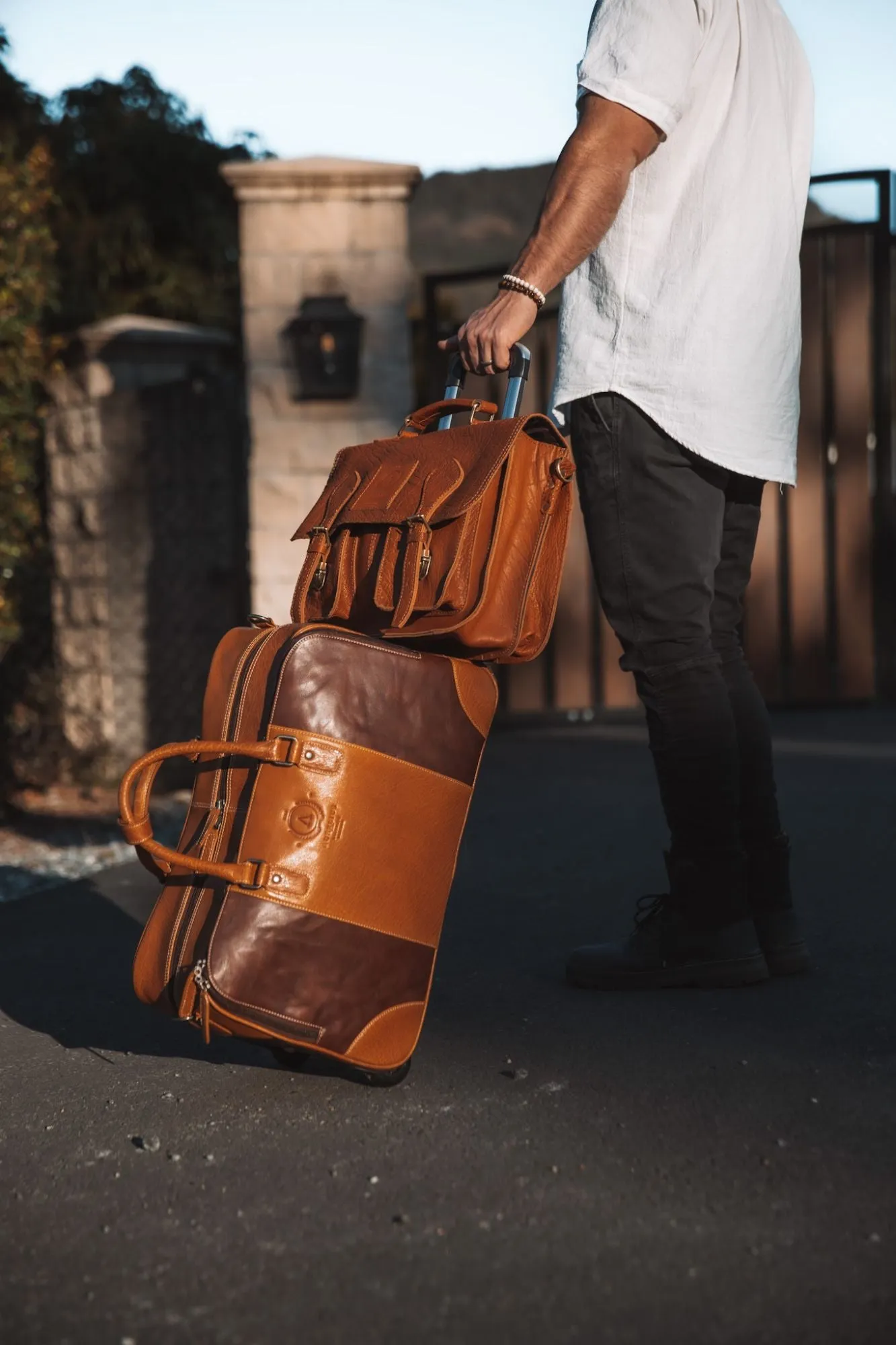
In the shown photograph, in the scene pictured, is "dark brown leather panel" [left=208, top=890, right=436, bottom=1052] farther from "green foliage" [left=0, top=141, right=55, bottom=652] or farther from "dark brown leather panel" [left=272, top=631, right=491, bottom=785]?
"green foliage" [left=0, top=141, right=55, bottom=652]

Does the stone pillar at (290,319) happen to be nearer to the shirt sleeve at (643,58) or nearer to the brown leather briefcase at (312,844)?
the shirt sleeve at (643,58)

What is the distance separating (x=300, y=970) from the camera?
201 centimetres

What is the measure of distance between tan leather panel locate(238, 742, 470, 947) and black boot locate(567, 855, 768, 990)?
0.53 meters

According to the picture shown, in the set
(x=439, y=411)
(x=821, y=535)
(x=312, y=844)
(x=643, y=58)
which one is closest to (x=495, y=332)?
(x=439, y=411)

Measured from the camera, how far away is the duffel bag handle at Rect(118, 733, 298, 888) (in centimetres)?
198

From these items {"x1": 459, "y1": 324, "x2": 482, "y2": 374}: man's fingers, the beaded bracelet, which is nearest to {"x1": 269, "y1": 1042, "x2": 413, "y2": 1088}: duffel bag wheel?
{"x1": 459, "y1": 324, "x2": 482, "y2": 374}: man's fingers

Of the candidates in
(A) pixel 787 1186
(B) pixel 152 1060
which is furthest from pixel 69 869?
(A) pixel 787 1186

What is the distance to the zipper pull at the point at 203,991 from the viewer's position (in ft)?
6.40

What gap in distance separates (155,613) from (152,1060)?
391cm

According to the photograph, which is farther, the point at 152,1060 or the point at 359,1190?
the point at 152,1060

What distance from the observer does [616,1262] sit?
159 cm

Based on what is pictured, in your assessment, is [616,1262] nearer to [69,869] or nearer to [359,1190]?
[359,1190]

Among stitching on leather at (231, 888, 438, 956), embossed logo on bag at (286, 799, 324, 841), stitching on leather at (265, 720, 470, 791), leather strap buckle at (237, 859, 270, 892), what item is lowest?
stitching on leather at (231, 888, 438, 956)

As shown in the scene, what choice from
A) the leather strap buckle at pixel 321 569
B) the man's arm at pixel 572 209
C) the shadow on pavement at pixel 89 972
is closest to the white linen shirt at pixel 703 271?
the man's arm at pixel 572 209
